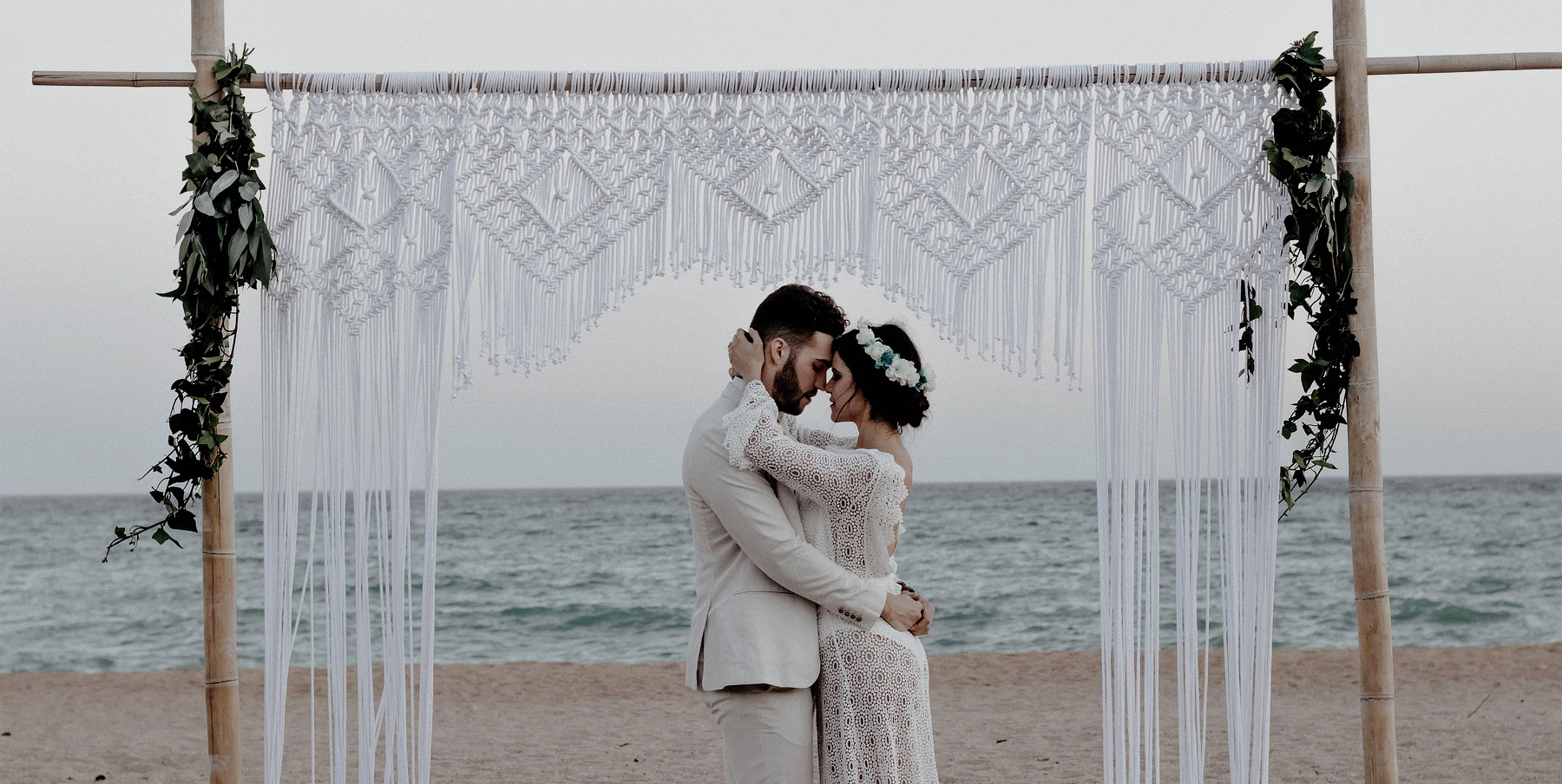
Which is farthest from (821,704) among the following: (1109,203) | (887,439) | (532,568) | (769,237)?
(532,568)

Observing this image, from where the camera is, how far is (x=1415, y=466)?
20375mm

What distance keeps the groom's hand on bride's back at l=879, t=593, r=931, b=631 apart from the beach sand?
10.9 ft

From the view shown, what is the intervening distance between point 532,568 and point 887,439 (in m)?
15.0

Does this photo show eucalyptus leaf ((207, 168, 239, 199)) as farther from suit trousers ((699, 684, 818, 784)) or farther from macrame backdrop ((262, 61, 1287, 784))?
suit trousers ((699, 684, 818, 784))

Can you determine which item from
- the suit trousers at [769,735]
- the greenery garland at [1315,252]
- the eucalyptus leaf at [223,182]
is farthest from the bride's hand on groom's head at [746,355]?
the eucalyptus leaf at [223,182]

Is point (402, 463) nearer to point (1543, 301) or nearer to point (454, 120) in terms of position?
point (454, 120)

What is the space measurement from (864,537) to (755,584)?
8.9 inches

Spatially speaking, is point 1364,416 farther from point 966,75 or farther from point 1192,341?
point 966,75

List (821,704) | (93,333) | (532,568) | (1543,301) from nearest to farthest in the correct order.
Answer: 1. (821,704)
2. (93,333)
3. (1543,301)
4. (532,568)

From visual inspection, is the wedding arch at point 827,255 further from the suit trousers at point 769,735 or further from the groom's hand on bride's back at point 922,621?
the suit trousers at point 769,735

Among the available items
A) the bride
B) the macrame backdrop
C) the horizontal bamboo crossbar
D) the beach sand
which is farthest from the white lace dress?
the beach sand

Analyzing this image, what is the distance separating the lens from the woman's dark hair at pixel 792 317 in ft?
7.80

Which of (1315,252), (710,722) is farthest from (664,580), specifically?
(1315,252)

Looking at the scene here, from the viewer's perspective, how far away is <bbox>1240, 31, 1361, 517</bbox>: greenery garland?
269 centimetres
